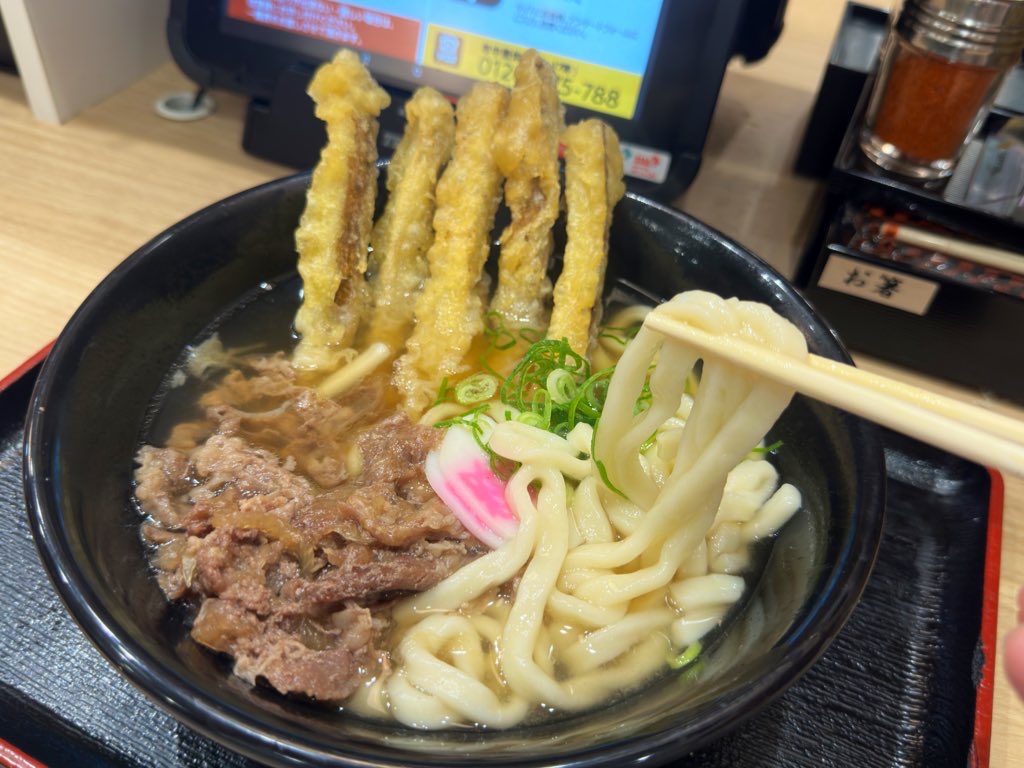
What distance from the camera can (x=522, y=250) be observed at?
4.97 ft

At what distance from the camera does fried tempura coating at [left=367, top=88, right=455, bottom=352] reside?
5.01 feet

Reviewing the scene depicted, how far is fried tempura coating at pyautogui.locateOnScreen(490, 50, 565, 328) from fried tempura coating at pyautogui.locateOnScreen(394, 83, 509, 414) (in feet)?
0.12

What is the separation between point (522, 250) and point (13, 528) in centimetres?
99

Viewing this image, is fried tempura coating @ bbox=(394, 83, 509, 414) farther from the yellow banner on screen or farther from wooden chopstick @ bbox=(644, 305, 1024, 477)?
wooden chopstick @ bbox=(644, 305, 1024, 477)

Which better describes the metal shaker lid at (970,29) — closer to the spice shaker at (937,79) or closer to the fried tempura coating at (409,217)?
the spice shaker at (937,79)

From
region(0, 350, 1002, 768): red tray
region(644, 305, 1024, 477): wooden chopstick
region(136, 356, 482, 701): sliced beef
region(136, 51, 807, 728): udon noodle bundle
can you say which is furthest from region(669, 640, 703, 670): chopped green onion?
region(644, 305, 1024, 477): wooden chopstick

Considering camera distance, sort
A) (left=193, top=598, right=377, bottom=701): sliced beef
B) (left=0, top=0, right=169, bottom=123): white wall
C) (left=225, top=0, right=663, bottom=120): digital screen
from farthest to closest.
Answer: (left=0, top=0, right=169, bottom=123): white wall
(left=225, top=0, right=663, bottom=120): digital screen
(left=193, top=598, right=377, bottom=701): sliced beef

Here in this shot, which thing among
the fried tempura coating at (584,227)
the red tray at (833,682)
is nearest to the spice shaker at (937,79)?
the fried tempura coating at (584,227)

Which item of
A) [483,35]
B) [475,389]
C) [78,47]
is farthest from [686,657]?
[78,47]

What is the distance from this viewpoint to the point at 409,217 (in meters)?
1.53

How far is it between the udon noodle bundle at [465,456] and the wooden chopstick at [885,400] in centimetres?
4

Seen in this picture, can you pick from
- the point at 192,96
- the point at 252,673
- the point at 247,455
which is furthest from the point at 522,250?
the point at 192,96

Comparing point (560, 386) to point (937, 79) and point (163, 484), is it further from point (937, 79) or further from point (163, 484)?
point (937, 79)

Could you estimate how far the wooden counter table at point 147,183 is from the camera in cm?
171
